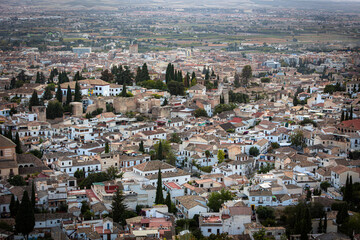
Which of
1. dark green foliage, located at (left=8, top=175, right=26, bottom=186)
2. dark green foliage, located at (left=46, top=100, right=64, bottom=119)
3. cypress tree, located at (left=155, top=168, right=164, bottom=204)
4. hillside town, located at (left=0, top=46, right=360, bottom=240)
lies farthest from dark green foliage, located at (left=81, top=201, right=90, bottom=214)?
dark green foliage, located at (left=46, top=100, right=64, bottom=119)

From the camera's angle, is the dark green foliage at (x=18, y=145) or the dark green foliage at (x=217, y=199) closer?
the dark green foliage at (x=217, y=199)

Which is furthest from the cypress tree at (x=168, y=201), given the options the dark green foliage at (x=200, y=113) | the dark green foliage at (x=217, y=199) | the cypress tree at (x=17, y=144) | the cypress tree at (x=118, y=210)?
the dark green foliage at (x=200, y=113)

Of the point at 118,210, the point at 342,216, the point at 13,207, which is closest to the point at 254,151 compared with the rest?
the point at 342,216

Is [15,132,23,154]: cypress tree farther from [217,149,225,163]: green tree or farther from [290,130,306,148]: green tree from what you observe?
[290,130,306,148]: green tree

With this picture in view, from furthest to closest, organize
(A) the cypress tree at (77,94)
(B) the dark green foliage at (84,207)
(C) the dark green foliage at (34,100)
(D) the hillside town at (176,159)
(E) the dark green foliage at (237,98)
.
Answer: (E) the dark green foliage at (237,98), (A) the cypress tree at (77,94), (C) the dark green foliage at (34,100), (B) the dark green foliage at (84,207), (D) the hillside town at (176,159)

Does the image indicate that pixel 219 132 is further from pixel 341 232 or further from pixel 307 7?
pixel 307 7

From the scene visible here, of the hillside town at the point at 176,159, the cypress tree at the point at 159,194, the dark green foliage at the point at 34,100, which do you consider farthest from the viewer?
the dark green foliage at the point at 34,100

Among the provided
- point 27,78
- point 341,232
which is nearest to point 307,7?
point 27,78

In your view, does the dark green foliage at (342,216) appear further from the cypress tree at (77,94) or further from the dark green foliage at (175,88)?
the dark green foliage at (175,88)
